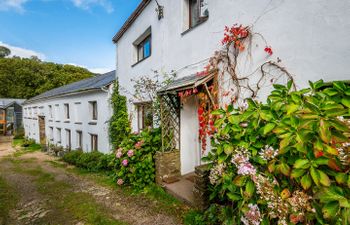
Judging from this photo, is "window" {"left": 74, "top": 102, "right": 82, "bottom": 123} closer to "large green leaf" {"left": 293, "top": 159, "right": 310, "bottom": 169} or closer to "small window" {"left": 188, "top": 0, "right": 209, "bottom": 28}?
"small window" {"left": 188, "top": 0, "right": 209, "bottom": 28}

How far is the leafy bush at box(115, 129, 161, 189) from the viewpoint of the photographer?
5668mm

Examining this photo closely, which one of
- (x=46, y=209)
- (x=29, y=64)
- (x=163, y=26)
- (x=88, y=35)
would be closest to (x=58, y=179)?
(x=46, y=209)

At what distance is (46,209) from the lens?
509cm

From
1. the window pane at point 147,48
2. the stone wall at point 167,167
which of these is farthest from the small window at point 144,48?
the stone wall at point 167,167

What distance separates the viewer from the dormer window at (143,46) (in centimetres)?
789

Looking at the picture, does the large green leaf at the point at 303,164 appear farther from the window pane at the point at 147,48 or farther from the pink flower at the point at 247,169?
the window pane at the point at 147,48

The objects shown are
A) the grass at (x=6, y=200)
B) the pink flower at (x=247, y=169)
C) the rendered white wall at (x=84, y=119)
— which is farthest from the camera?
the rendered white wall at (x=84, y=119)

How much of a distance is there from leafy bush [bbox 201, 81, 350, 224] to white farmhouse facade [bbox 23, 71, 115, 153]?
9.49 m

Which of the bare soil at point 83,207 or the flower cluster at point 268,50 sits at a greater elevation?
the flower cluster at point 268,50

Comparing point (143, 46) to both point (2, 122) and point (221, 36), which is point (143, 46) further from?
point (2, 122)

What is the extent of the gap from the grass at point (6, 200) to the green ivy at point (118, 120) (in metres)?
4.41

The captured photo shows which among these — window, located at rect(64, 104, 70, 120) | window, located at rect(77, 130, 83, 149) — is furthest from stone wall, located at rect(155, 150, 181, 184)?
window, located at rect(64, 104, 70, 120)

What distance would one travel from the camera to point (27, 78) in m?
39.6

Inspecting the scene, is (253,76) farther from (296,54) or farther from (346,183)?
(346,183)
